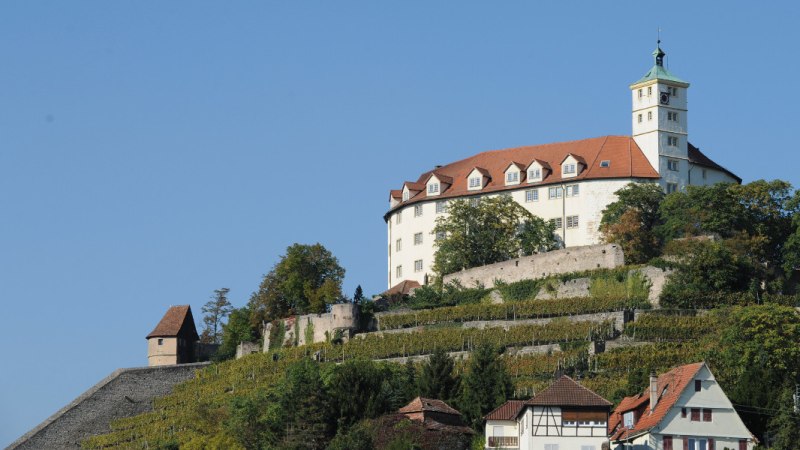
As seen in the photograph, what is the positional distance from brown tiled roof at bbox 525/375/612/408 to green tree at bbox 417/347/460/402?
30.5 ft

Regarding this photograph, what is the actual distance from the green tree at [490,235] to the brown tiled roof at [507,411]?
28.5m

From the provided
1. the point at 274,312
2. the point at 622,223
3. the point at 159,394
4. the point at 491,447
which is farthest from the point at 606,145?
the point at 491,447

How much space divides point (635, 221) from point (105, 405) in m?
31.8

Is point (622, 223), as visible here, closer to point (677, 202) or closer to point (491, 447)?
point (677, 202)

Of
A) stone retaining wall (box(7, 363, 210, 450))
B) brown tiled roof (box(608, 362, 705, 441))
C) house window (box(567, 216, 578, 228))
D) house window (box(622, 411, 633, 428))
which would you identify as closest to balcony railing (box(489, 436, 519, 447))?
brown tiled roof (box(608, 362, 705, 441))

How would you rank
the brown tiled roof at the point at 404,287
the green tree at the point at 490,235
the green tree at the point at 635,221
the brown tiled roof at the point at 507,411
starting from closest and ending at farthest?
the brown tiled roof at the point at 507,411
the green tree at the point at 635,221
the green tree at the point at 490,235
the brown tiled roof at the point at 404,287

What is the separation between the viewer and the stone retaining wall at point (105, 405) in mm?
105375

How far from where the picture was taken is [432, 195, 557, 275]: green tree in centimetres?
10794

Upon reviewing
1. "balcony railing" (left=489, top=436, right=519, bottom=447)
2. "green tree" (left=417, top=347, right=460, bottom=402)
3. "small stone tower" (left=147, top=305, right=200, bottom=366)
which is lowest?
"balcony railing" (left=489, top=436, right=519, bottom=447)

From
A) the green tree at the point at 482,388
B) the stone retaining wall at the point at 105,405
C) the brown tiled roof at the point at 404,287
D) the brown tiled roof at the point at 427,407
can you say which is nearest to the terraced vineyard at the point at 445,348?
the stone retaining wall at the point at 105,405

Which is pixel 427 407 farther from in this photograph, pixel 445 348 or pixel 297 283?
pixel 297 283

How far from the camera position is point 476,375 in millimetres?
83875

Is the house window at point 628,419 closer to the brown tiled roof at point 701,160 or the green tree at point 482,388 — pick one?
the green tree at point 482,388

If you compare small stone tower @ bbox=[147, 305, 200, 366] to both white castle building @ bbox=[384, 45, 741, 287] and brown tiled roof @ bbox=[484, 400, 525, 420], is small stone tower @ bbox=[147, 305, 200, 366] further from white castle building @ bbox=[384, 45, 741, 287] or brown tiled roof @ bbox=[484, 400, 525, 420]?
brown tiled roof @ bbox=[484, 400, 525, 420]
